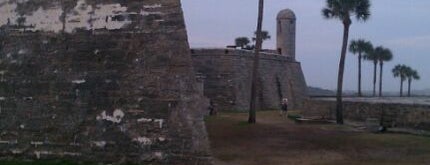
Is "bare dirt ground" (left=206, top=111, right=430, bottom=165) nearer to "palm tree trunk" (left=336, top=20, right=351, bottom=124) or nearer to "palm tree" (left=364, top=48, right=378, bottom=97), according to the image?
"palm tree trunk" (left=336, top=20, right=351, bottom=124)

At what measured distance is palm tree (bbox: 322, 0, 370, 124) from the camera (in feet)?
73.8

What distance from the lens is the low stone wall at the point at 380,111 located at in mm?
18144

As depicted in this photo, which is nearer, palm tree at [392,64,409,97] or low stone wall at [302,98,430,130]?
low stone wall at [302,98,430,130]

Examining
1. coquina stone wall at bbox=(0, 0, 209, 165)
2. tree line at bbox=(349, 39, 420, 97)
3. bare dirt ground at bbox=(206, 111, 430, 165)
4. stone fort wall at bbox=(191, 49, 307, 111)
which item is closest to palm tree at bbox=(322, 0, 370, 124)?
bare dirt ground at bbox=(206, 111, 430, 165)

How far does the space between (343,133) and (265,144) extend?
3800mm

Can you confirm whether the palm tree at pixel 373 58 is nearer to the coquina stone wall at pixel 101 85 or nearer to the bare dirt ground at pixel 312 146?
the bare dirt ground at pixel 312 146

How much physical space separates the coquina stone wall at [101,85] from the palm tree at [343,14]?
45.1ft

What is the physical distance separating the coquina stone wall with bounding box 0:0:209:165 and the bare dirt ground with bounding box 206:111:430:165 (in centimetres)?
264

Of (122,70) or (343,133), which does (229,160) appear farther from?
(343,133)

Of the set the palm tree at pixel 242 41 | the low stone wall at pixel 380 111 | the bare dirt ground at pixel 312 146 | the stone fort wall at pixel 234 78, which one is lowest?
the bare dirt ground at pixel 312 146

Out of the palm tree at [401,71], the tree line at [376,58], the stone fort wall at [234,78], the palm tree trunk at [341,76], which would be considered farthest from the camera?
the palm tree at [401,71]

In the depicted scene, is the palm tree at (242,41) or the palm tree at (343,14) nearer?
the palm tree at (343,14)

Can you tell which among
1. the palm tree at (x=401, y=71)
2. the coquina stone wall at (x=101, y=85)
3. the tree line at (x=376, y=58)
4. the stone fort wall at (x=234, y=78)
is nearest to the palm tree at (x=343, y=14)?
the stone fort wall at (x=234, y=78)

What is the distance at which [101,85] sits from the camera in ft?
32.0
